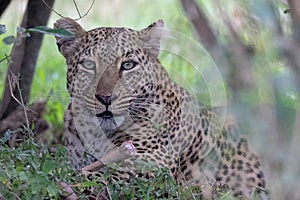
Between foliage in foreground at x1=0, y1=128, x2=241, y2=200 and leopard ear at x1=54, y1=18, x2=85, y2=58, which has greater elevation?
leopard ear at x1=54, y1=18, x2=85, y2=58

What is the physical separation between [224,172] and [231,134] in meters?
0.22

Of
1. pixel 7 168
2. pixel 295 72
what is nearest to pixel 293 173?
pixel 295 72

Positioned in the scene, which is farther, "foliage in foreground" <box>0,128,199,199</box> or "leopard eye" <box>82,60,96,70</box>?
"leopard eye" <box>82,60,96,70</box>

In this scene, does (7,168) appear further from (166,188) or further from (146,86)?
(146,86)

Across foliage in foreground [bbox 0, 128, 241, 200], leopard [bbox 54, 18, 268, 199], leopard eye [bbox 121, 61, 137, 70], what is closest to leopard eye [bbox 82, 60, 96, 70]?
leopard [bbox 54, 18, 268, 199]

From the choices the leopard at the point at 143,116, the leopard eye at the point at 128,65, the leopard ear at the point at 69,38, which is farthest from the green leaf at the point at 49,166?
the leopard ear at the point at 69,38

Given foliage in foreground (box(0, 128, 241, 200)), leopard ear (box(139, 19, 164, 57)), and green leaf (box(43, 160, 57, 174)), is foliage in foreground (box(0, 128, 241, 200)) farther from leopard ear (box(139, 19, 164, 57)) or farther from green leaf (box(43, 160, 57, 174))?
leopard ear (box(139, 19, 164, 57))

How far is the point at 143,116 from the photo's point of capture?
15.6 ft

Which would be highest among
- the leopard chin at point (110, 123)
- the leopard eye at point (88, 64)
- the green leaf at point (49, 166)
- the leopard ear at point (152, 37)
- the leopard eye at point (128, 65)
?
the leopard ear at point (152, 37)

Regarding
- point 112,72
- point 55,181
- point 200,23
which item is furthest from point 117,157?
point 200,23

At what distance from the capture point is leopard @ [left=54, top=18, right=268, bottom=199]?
478cm

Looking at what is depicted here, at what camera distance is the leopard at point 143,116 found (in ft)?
15.7

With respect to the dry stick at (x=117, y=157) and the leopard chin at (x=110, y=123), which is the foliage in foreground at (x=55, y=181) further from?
the leopard chin at (x=110, y=123)

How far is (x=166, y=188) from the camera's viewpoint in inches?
145
